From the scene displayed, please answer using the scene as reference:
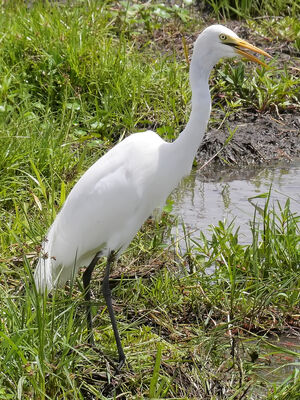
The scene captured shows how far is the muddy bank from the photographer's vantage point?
6184mm

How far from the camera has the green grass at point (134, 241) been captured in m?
3.32

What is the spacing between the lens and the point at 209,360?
3.68m

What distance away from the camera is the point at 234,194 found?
5738 mm

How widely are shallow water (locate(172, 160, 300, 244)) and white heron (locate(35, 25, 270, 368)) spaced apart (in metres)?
1.13

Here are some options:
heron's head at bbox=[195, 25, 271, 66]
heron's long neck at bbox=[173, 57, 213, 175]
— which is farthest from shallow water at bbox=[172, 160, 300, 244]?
heron's head at bbox=[195, 25, 271, 66]

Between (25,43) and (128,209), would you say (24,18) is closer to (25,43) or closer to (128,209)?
(25,43)

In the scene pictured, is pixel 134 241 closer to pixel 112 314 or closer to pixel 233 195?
pixel 112 314

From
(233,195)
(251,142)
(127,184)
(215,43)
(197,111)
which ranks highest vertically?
(215,43)

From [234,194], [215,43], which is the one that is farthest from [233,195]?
[215,43]

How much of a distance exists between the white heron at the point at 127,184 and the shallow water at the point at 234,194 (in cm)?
113

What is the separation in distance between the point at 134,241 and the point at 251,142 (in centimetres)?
190

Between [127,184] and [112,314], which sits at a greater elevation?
[127,184]

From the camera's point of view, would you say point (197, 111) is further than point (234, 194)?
No

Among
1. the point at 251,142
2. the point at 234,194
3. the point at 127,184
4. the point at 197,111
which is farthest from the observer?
the point at 251,142
